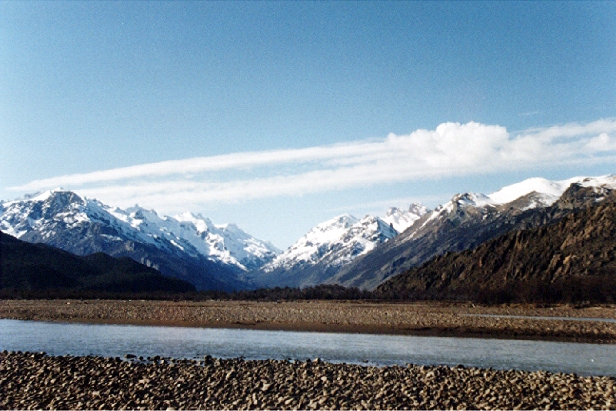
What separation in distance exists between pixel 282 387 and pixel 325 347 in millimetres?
19500

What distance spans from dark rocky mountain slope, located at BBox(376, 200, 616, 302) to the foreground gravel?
100 meters

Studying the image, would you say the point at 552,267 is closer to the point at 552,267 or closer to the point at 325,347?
the point at 552,267

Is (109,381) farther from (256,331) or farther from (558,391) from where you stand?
(256,331)

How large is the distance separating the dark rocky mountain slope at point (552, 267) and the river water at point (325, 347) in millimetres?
80650

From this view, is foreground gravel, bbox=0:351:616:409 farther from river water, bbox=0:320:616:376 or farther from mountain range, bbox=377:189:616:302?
mountain range, bbox=377:189:616:302

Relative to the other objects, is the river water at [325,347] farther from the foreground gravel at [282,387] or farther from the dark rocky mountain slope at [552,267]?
Result: the dark rocky mountain slope at [552,267]

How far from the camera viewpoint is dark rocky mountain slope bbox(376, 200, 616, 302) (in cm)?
13225

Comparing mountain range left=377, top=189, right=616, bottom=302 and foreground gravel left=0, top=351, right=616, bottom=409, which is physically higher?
foreground gravel left=0, top=351, right=616, bottom=409

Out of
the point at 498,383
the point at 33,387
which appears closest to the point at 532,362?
the point at 498,383

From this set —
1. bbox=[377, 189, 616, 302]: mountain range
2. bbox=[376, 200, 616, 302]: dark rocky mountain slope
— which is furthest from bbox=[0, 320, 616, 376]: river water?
bbox=[376, 200, 616, 302]: dark rocky mountain slope

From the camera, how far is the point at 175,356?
1746 inches

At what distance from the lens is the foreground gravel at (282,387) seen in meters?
28.5

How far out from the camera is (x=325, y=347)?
167 ft

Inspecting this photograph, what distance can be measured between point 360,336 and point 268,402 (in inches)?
1341
